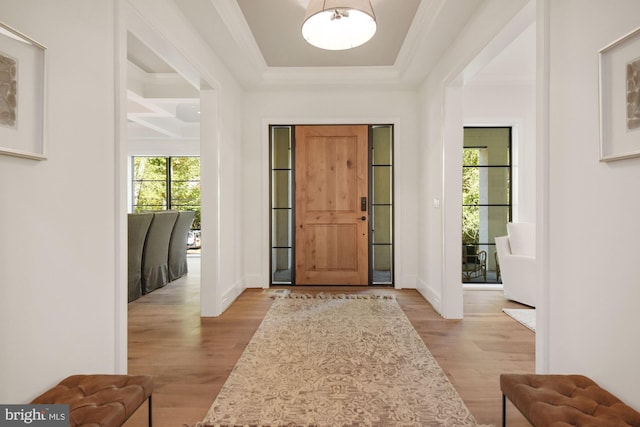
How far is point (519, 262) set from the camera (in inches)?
164

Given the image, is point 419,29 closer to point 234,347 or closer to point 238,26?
point 238,26

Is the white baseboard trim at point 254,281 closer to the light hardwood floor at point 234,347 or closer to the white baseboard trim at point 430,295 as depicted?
the light hardwood floor at point 234,347

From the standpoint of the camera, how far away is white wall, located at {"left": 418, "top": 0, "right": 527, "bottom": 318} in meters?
3.07

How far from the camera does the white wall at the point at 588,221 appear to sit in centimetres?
145

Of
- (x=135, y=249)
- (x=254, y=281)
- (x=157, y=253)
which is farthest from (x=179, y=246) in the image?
(x=254, y=281)

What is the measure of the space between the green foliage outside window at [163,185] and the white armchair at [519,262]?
7.46m

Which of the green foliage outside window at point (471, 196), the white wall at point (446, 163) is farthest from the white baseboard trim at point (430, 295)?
the green foliage outside window at point (471, 196)

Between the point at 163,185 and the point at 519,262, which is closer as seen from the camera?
the point at 519,262

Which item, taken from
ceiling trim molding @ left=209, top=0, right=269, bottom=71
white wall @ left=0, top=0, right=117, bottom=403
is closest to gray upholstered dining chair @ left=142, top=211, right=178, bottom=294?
ceiling trim molding @ left=209, top=0, right=269, bottom=71

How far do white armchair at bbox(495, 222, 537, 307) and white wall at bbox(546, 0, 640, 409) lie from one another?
2.39 m

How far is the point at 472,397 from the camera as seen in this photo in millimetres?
2111

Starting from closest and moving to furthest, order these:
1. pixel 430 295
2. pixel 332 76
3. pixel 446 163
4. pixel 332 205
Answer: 1. pixel 446 163
2. pixel 430 295
3. pixel 332 76
4. pixel 332 205

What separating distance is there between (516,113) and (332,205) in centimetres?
282

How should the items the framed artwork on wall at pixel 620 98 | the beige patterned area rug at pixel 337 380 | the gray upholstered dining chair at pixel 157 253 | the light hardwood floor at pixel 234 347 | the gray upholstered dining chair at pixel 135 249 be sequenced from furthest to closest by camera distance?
the gray upholstered dining chair at pixel 157 253
the gray upholstered dining chair at pixel 135 249
the light hardwood floor at pixel 234 347
the beige patterned area rug at pixel 337 380
the framed artwork on wall at pixel 620 98
